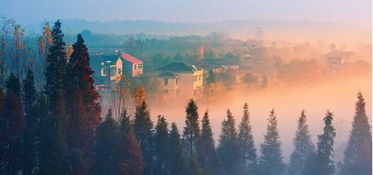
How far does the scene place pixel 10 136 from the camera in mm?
4926

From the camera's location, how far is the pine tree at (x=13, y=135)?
4.93 m

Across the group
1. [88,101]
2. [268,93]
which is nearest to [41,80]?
[88,101]

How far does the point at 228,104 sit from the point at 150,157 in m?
4.60

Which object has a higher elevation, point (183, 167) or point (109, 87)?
point (109, 87)

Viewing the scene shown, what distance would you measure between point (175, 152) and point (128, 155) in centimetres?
58

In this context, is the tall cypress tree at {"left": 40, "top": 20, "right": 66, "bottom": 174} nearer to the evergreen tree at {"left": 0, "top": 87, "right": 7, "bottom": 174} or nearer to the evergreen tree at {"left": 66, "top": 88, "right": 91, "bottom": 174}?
the evergreen tree at {"left": 66, "top": 88, "right": 91, "bottom": 174}

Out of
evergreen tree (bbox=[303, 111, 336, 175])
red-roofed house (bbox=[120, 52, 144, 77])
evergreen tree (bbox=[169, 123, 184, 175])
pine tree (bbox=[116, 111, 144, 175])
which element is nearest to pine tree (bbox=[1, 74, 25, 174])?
pine tree (bbox=[116, 111, 144, 175])

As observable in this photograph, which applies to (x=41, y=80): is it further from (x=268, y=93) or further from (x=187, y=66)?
(x=268, y=93)

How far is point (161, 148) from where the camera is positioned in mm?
5621

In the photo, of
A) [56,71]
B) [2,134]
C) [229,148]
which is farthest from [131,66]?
[2,134]

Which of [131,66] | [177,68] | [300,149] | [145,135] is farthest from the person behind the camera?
[131,66]

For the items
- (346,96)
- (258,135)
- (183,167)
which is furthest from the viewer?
(346,96)

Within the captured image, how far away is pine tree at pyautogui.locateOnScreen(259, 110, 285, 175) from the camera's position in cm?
683

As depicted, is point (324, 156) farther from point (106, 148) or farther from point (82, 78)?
point (82, 78)
